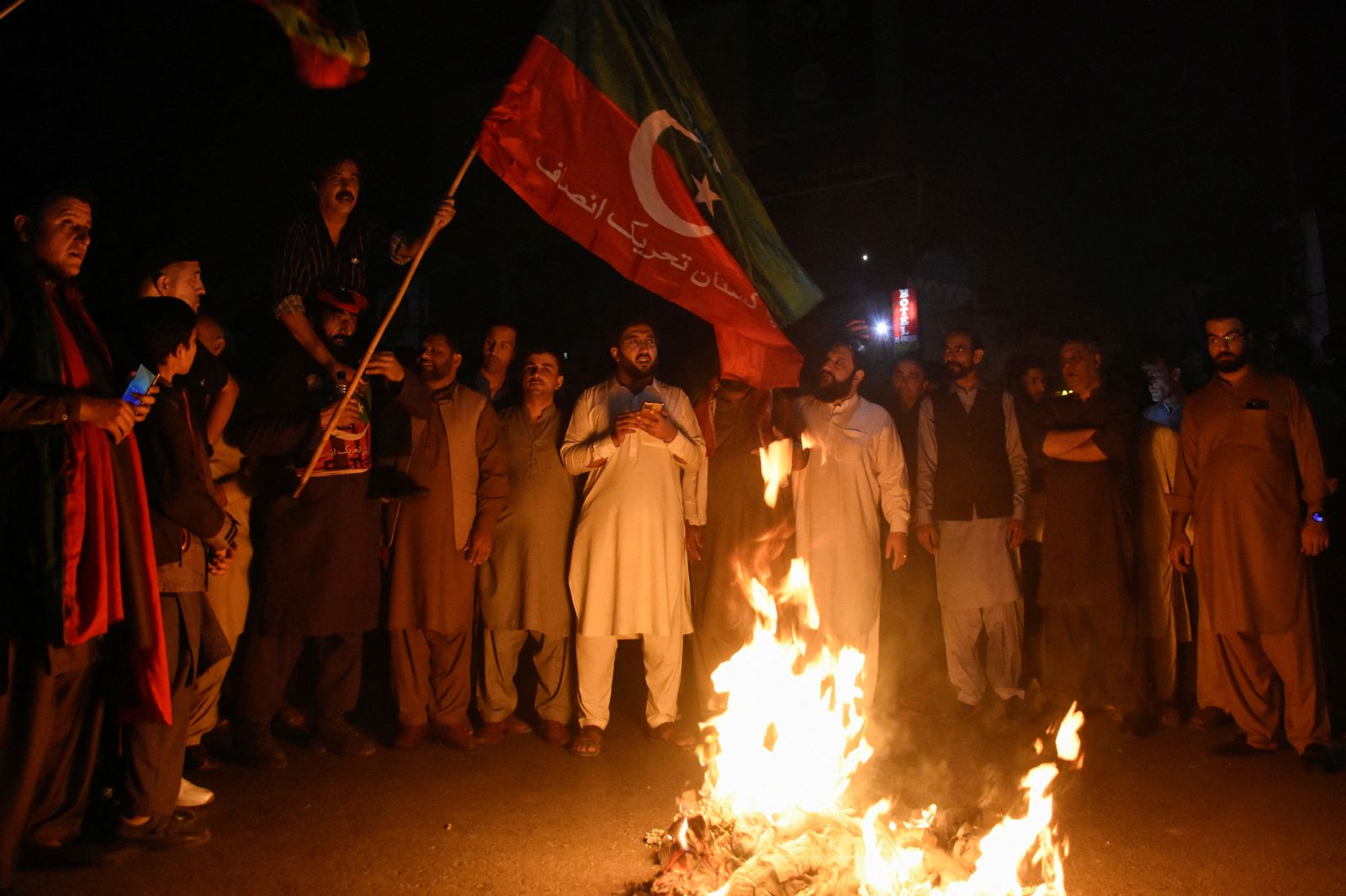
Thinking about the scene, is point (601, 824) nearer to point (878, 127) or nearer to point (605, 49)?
point (605, 49)

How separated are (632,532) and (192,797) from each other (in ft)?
8.95

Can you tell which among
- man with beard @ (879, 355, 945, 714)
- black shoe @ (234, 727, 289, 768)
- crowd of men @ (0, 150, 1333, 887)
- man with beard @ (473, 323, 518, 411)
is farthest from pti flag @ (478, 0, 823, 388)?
black shoe @ (234, 727, 289, 768)

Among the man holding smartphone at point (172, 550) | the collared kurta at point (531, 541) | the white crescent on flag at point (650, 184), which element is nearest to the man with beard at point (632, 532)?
the collared kurta at point (531, 541)

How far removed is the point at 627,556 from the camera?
598 centimetres

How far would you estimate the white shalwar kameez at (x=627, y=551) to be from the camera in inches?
234

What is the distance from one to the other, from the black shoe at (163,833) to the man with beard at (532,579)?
6.52 ft

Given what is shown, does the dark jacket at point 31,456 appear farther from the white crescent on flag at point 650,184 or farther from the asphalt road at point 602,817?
the white crescent on flag at point 650,184

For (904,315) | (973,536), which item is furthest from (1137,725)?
(904,315)

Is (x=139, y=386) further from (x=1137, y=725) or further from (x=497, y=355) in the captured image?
(x=1137, y=725)

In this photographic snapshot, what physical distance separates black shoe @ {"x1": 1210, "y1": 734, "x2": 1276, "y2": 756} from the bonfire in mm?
1363

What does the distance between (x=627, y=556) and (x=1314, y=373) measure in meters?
5.44

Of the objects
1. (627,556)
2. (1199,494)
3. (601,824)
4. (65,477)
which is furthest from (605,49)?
(1199,494)

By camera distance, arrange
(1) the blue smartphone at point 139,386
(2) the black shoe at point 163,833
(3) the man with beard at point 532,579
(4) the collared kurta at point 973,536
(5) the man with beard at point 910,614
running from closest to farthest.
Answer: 1. (1) the blue smartphone at point 139,386
2. (2) the black shoe at point 163,833
3. (3) the man with beard at point 532,579
4. (4) the collared kurta at point 973,536
5. (5) the man with beard at point 910,614

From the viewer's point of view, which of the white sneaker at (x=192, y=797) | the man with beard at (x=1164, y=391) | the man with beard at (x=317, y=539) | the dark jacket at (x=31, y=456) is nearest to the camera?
the dark jacket at (x=31, y=456)
